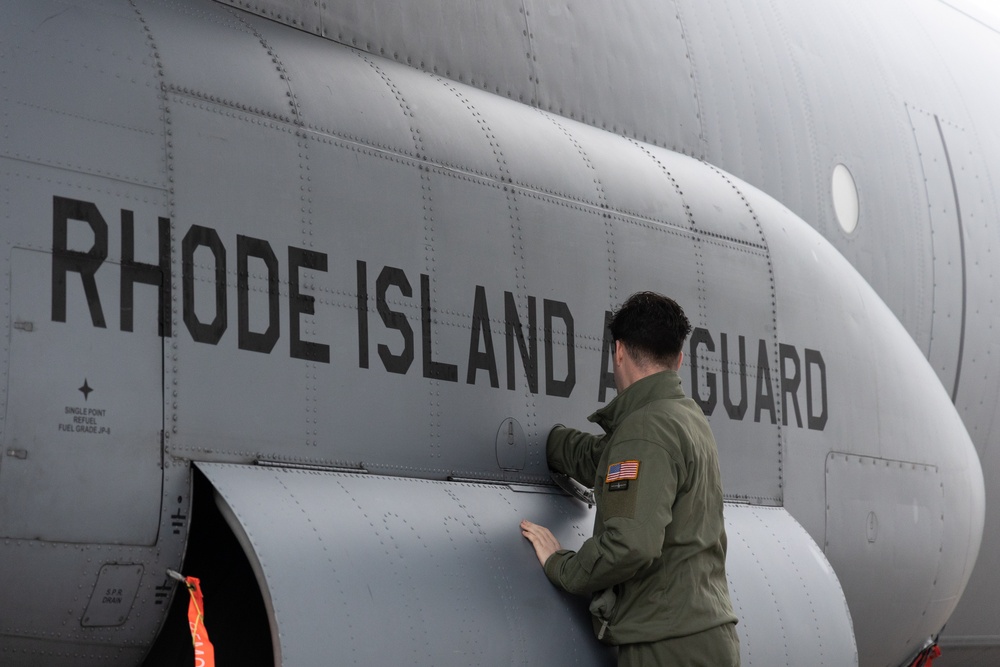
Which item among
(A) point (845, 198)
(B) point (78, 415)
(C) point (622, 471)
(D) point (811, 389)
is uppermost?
(A) point (845, 198)

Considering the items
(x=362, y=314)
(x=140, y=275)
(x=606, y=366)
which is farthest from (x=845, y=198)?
(x=140, y=275)

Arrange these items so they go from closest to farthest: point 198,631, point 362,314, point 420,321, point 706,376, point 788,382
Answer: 1. point 198,631
2. point 362,314
3. point 420,321
4. point 706,376
5. point 788,382

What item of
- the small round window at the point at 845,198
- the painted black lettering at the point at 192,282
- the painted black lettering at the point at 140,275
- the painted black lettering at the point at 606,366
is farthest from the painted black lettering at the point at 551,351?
the small round window at the point at 845,198

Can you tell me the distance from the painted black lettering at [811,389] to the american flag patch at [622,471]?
205 cm

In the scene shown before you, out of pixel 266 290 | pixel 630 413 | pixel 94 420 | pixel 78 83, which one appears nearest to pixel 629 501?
pixel 630 413

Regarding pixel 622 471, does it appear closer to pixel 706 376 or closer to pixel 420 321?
pixel 420 321

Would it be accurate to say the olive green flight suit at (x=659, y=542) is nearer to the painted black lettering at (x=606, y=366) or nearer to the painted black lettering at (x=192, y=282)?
the painted black lettering at (x=606, y=366)

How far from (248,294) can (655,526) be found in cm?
149

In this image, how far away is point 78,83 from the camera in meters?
3.54

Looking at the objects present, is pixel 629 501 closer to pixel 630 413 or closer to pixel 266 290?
pixel 630 413

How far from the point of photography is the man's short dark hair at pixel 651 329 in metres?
3.93

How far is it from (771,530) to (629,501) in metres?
1.63

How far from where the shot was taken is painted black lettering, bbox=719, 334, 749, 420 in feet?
17.0

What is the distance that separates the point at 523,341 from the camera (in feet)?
14.7
